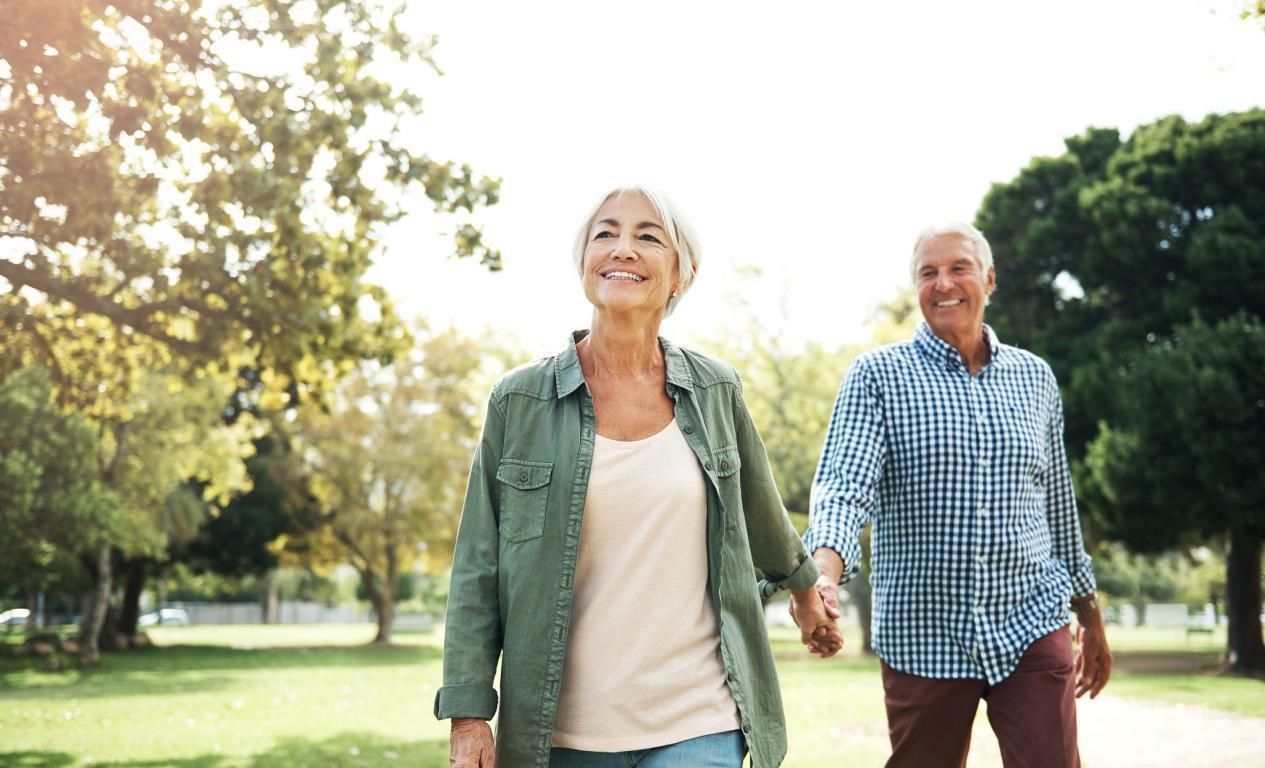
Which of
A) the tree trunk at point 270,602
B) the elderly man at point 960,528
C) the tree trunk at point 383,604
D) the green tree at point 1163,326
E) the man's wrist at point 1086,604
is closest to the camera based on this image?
the elderly man at point 960,528

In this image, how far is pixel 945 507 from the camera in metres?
4.26

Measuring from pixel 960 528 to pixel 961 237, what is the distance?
1.09 meters

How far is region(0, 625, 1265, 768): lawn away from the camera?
13.0 meters

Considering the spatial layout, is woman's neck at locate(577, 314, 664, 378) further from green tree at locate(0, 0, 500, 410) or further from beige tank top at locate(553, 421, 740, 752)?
green tree at locate(0, 0, 500, 410)

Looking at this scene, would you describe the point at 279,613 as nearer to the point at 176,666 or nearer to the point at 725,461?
the point at 176,666

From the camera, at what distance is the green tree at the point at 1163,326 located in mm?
23391

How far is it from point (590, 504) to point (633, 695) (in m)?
0.48

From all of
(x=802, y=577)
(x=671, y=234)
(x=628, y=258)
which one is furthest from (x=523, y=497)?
(x=802, y=577)

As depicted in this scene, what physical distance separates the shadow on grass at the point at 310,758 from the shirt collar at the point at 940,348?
881 centimetres

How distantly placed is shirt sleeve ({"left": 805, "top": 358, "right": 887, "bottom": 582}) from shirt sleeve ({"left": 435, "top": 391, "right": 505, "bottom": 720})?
131 cm

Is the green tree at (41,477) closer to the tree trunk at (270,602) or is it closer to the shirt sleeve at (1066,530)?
the shirt sleeve at (1066,530)

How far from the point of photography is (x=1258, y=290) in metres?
24.5

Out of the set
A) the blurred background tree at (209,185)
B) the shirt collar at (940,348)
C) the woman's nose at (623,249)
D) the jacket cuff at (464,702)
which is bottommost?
the jacket cuff at (464,702)

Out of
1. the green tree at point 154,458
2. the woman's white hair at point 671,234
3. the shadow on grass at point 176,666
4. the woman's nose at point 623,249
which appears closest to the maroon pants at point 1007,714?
the woman's white hair at point 671,234
